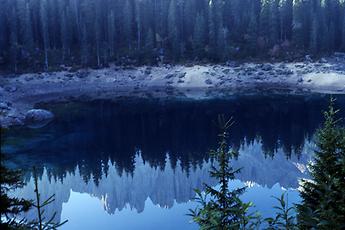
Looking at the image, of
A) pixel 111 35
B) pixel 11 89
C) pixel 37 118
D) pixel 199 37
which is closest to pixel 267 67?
pixel 199 37

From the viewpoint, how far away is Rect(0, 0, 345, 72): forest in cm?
10231

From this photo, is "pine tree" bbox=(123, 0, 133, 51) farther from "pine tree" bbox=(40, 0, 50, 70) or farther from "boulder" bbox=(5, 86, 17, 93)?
"boulder" bbox=(5, 86, 17, 93)

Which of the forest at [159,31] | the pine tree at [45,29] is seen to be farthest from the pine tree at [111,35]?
the pine tree at [45,29]

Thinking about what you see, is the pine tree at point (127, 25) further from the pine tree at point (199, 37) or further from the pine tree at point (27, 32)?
the pine tree at point (27, 32)

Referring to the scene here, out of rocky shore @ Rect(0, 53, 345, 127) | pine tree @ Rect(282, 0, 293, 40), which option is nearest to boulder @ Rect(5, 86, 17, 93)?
rocky shore @ Rect(0, 53, 345, 127)

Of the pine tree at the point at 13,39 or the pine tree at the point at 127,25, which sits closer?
the pine tree at the point at 13,39

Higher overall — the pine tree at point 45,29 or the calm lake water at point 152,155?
the pine tree at point 45,29

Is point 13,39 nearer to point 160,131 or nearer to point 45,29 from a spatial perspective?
point 45,29

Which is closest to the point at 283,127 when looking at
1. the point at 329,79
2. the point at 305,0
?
the point at 329,79

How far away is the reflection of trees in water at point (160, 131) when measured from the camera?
51.3 m

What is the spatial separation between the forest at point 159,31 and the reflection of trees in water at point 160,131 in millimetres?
26034

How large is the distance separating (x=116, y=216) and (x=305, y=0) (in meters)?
99.7

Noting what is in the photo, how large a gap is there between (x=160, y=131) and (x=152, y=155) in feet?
37.8

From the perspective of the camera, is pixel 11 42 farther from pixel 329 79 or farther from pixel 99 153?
pixel 329 79
